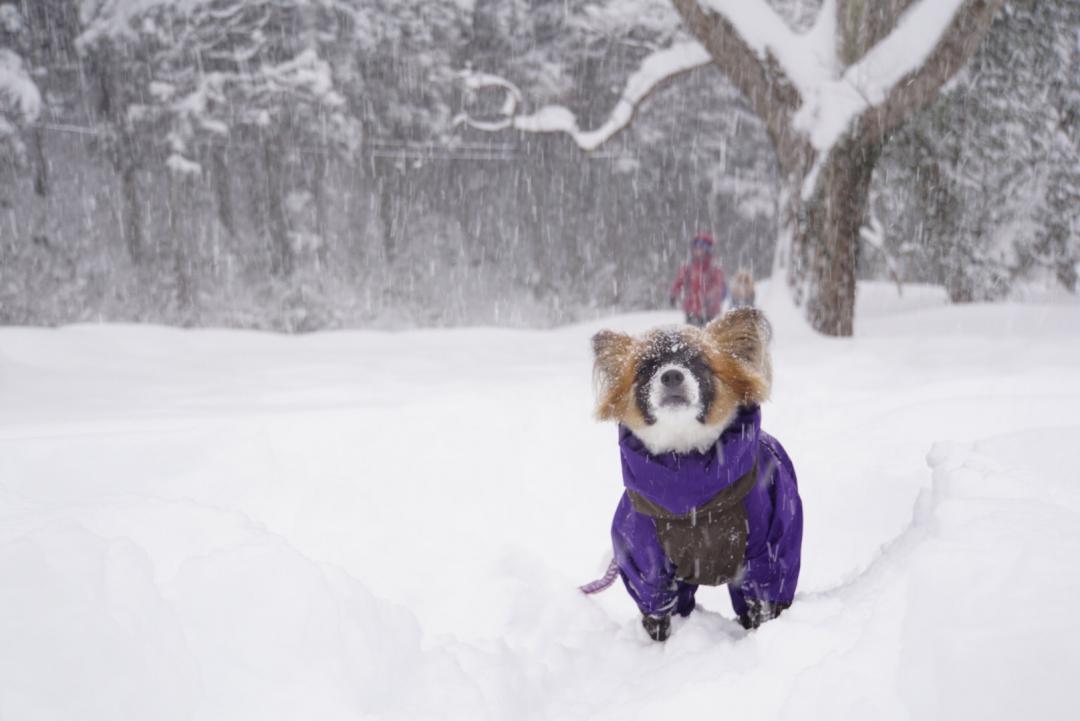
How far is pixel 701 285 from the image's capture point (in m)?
9.12

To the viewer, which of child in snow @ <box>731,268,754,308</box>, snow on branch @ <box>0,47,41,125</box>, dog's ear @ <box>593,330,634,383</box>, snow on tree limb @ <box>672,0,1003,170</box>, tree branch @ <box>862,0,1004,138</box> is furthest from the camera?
snow on branch @ <box>0,47,41,125</box>

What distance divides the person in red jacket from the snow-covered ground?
9.86 ft

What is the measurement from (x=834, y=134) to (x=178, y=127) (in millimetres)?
15098

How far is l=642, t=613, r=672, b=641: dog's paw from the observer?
2672 mm

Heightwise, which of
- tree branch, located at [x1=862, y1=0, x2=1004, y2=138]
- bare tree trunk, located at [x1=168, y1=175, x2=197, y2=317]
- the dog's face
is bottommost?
bare tree trunk, located at [x1=168, y1=175, x2=197, y2=317]

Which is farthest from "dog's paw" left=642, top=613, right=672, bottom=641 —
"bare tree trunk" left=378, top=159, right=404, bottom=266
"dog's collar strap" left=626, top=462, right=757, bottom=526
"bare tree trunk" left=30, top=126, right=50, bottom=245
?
"bare tree trunk" left=30, top=126, right=50, bottom=245

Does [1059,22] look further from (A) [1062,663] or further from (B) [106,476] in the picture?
(B) [106,476]

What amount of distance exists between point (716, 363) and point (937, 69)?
6004mm

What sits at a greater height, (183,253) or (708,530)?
(708,530)

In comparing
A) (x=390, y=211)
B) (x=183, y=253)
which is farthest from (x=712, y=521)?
(x=390, y=211)

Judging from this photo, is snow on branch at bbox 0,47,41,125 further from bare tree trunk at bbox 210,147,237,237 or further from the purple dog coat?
the purple dog coat

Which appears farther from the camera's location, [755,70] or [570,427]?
[755,70]

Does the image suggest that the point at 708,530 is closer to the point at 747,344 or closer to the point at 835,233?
the point at 747,344

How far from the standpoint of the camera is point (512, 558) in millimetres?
3393
